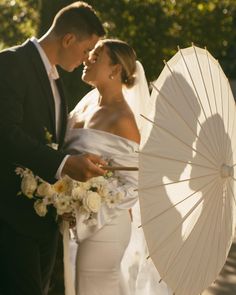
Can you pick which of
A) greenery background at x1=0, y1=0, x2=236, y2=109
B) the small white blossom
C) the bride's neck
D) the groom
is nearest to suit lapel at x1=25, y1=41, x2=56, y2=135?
the groom

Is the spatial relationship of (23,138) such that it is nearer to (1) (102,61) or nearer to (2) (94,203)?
(2) (94,203)

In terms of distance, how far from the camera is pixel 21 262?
3.92 m

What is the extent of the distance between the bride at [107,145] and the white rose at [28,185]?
54cm

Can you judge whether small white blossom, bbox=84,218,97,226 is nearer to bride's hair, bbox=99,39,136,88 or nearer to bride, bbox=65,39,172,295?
bride, bbox=65,39,172,295

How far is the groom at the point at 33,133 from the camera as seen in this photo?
362 centimetres

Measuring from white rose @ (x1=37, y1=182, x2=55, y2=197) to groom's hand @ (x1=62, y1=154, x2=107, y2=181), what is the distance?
12.7 inches

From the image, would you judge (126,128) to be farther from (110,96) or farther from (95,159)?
(95,159)

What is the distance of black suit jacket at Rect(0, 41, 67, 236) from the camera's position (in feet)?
11.9

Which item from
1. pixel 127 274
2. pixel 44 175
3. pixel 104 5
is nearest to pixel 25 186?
pixel 44 175

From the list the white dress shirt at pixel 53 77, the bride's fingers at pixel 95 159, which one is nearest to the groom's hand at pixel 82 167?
the bride's fingers at pixel 95 159

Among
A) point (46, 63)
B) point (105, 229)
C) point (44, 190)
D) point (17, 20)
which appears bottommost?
point (17, 20)

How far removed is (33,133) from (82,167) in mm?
445

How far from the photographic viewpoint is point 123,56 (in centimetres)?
477

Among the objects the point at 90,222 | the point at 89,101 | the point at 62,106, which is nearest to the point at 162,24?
the point at 89,101
